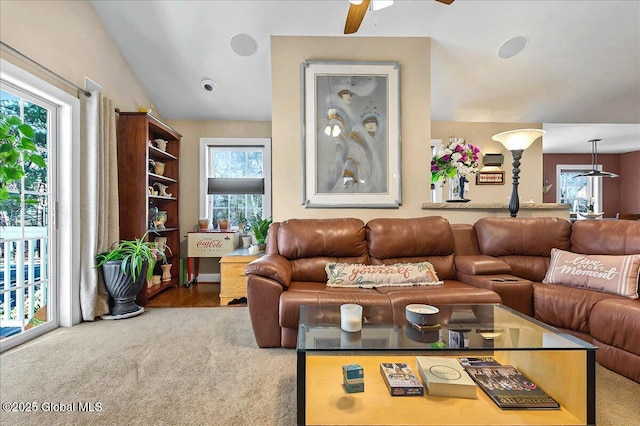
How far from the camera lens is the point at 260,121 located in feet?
16.1

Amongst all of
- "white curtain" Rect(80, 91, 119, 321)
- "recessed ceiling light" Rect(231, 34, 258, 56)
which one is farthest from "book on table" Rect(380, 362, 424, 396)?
"recessed ceiling light" Rect(231, 34, 258, 56)

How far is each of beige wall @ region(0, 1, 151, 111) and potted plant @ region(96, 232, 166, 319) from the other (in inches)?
60.9

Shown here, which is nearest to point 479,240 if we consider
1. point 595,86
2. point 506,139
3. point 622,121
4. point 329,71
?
point 506,139

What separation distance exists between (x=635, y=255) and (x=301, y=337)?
8.25ft

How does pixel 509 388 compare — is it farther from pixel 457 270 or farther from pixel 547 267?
pixel 547 267

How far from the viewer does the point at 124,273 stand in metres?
3.04

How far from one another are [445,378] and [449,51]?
11.2ft

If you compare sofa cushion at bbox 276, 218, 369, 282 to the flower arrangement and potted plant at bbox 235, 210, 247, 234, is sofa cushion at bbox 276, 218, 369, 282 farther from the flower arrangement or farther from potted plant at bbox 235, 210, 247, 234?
potted plant at bbox 235, 210, 247, 234

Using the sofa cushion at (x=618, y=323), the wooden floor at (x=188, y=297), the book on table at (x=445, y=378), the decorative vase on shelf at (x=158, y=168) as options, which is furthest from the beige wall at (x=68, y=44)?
Result: the sofa cushion at (x=618, y=323)

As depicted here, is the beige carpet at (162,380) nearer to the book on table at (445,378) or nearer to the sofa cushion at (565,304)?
the sofa cushion at (565,304)

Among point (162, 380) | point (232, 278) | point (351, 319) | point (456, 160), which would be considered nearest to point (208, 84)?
point (232, 278)

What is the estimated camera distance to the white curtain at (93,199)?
3027 millimetres

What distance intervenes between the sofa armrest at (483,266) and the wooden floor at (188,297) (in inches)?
91.8

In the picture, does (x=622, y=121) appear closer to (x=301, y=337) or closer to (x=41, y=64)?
(x=301, y=337)
